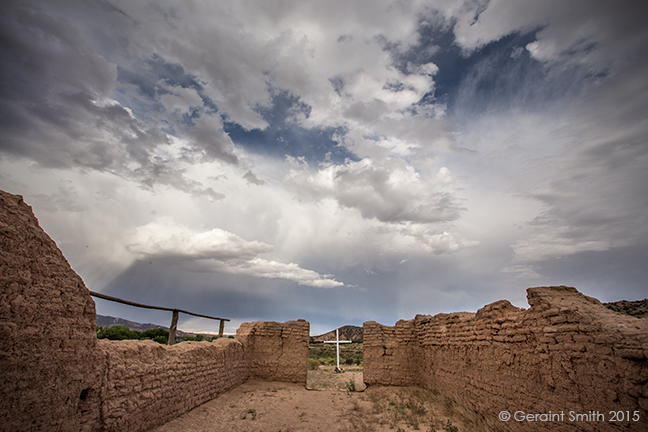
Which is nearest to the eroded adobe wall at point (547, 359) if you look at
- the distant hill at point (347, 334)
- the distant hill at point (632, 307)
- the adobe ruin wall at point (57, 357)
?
the distant hill at point (632, 307)

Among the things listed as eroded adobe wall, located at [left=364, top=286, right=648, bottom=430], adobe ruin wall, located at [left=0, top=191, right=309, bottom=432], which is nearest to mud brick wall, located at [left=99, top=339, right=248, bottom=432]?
adobe ruin wall, located at [left=0, top=191, right=309, bottom=432]

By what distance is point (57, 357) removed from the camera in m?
3.59

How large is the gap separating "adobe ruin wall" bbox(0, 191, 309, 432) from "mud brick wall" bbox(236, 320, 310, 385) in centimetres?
519

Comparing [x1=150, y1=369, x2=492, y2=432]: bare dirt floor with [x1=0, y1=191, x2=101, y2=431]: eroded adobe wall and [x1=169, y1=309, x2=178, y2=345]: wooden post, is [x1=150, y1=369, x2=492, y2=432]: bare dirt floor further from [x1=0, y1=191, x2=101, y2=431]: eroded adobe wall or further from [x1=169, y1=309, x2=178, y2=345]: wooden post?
[x1=0, y1=191, x2=101, y2=431]: eroded adobe wall

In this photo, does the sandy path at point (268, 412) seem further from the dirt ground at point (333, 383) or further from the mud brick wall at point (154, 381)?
the dirt ground at point (333, 383)

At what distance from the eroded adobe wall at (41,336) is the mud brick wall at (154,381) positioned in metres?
0.35

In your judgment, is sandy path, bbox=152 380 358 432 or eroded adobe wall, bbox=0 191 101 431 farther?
sandy path, bbox=152 380 358 432

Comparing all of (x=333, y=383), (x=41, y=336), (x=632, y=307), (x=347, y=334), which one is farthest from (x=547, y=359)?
(x=347, y=334)

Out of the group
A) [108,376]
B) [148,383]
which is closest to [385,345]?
[148,383]

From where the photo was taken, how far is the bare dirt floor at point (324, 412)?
6.57 meters

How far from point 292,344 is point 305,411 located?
3241 mm

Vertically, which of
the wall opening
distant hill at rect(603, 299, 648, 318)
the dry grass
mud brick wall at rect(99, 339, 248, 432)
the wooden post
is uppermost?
distant hill at rect(603, 299, 648, 318)

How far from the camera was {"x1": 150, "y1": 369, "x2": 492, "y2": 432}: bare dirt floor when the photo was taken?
6.57m

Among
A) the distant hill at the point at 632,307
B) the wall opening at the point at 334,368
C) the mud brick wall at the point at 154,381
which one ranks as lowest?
the wall opening at the point at 334,368
